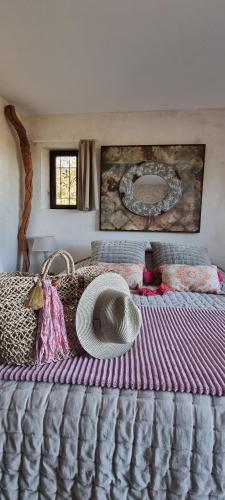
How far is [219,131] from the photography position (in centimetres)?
271

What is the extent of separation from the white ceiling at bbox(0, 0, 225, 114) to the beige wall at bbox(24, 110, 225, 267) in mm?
156

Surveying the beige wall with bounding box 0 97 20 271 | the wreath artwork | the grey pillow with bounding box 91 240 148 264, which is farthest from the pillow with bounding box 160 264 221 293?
the beige wall with bounding box 0 97 20 271

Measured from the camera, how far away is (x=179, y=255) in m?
2.50

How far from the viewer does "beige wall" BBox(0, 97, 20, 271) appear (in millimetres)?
2652

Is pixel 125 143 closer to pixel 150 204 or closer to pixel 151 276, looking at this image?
pixel 150 204

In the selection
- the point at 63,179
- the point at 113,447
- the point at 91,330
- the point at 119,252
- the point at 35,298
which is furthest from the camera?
the point at 63,179

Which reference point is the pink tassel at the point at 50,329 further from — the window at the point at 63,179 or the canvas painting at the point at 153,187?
the window at the point at 63,179

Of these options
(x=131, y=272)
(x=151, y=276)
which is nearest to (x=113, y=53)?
(x=131, y=272)

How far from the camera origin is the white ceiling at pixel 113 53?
1460mm

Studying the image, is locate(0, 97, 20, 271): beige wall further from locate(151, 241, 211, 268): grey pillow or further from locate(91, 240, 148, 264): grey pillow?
locate(151, 241, 211, 268): grey pillow

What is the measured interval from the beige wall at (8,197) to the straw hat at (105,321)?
1.93 metres

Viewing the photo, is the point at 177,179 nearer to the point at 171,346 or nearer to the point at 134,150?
the point at 134,150

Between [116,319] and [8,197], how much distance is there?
7.35 ft

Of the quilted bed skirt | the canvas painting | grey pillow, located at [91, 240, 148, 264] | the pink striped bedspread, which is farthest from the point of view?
the canvas painting
